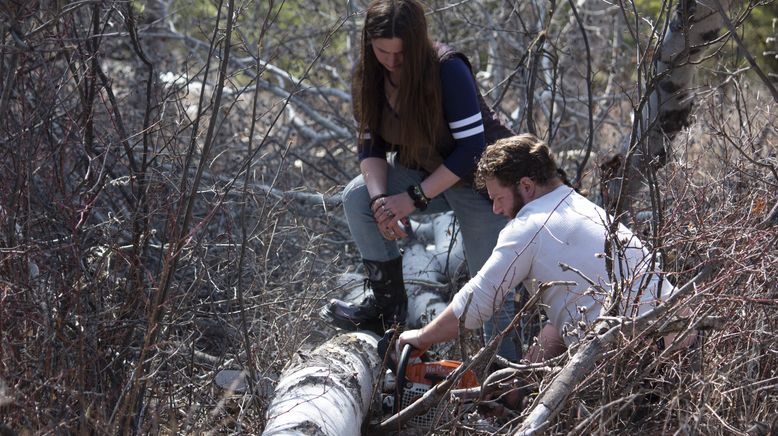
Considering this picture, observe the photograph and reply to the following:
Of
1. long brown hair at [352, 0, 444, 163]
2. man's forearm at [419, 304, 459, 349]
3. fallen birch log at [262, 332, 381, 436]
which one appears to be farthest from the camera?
long brown hair at [352, 0, 444, 163]

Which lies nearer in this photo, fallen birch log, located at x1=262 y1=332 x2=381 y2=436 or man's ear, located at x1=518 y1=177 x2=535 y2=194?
fallen birch log, located at x1=262 y1=332 x2=381 y2=436

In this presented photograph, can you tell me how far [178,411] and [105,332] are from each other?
486mm

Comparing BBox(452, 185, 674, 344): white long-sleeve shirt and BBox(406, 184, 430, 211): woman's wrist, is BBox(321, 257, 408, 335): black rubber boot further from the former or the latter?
BBox(452, 185, 674, 344): white long-sleeve shirt

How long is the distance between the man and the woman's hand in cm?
58

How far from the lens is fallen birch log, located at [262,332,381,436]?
10.3 ft

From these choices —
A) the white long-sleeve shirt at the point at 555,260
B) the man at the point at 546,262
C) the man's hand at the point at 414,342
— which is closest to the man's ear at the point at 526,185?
the man at the point at 546,262

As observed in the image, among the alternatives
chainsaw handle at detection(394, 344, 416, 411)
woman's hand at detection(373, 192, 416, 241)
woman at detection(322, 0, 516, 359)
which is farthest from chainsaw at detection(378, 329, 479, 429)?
woman's hand at detection(373, 192, 416, 241)

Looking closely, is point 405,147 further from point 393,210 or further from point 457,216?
point 457,216

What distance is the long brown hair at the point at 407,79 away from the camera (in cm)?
383

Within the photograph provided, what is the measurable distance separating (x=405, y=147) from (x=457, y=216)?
0.40 meters

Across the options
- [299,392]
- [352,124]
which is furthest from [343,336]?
[352,124]

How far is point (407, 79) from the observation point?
12.8ft

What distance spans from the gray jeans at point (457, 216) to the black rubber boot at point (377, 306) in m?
0.05

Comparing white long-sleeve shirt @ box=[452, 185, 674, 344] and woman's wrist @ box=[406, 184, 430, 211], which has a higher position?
woman's wrist @ box=[406, 184, 430, 211]
